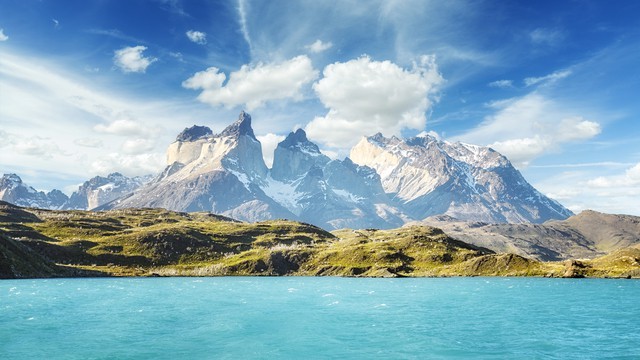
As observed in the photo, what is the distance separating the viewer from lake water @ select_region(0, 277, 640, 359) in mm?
63094

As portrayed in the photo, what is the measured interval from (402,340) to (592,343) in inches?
1018

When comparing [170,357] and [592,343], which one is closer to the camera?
[170,357]

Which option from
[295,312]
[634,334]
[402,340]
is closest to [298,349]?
[402,340]

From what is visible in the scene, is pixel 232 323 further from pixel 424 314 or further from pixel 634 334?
pixel 634 334

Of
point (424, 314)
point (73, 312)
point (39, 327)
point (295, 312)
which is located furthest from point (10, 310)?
point (424, 314)

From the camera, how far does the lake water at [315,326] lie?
207 feet

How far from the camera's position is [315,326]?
273ft

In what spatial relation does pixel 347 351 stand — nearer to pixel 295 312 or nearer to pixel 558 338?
pixel 558 338

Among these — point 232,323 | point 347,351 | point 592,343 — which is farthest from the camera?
point 232,323

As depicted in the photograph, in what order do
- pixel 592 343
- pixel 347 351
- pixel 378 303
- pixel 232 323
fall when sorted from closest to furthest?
pixel 347 351, pixel 592 343, pixel 232 323, pixel 378 303

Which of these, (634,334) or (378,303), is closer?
(634,334)

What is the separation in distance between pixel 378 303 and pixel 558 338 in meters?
48.8

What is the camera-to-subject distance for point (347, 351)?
63438 millimetres

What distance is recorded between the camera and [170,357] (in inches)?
2334
